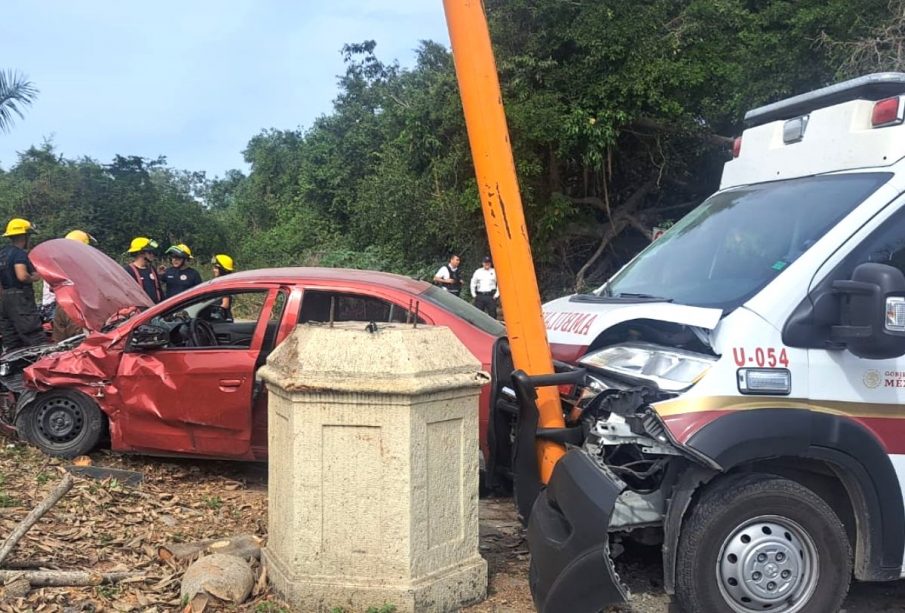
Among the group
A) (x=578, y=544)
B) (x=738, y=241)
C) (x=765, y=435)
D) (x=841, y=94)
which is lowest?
(x=578, y=544)

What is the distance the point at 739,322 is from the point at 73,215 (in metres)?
28.5

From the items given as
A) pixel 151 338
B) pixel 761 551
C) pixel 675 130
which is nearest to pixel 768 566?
pixel 761 551

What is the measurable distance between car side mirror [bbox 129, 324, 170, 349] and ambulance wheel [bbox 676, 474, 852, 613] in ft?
13.7

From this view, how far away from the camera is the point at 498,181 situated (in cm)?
415

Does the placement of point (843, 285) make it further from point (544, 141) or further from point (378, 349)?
point (544, 141)

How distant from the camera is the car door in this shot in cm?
573

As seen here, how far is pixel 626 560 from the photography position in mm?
4441

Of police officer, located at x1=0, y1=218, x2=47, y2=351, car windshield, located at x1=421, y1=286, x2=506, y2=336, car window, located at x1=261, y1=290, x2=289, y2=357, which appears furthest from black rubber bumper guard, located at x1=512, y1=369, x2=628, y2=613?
police officer, located at x1=0, y1=218, x2=47, y2=351

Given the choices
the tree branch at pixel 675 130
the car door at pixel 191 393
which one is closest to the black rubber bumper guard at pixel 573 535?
the car door at pixel 191 393

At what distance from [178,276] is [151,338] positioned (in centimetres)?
444

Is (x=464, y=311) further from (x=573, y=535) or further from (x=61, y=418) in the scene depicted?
(x=61, y=418)

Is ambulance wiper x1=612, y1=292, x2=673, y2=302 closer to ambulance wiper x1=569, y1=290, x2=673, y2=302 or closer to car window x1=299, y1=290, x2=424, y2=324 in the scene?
ambulance wiper x1=569, y1=290, x2=673, y2=302

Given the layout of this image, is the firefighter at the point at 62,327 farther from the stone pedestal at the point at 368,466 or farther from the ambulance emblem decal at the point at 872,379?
the ambulance emblem decal at the point at 872,379

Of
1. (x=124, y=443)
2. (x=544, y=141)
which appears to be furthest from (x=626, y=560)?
(x=544, y=141)
